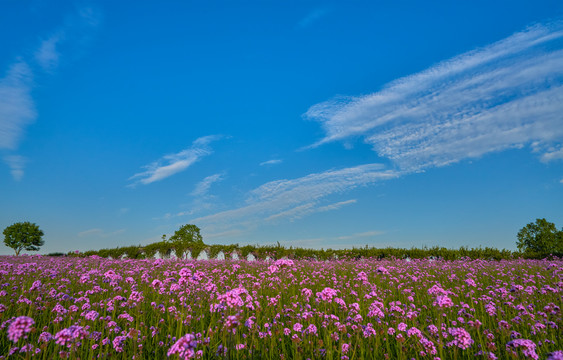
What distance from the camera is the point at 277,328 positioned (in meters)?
5.29

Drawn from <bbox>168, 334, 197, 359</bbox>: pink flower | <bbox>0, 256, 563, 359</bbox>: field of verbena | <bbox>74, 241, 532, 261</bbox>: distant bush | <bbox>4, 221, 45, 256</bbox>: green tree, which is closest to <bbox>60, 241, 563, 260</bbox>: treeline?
<bbox>74, 241, 532, 261</bbox>: distant bush

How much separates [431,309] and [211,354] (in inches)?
226

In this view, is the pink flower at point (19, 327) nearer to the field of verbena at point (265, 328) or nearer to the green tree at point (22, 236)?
the field of verbena at point (265, 328)

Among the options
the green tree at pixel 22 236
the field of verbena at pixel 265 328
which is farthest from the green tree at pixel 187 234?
the field of verbena at pixel 265 328

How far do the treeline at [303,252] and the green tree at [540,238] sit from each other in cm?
3854

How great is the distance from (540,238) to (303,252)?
177 ft

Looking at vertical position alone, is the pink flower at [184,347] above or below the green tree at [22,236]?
below

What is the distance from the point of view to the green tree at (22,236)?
2739 inches

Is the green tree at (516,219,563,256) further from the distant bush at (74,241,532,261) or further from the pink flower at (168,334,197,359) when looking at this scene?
the pink flower at (168,334,197,359)

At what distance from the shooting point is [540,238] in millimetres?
57125

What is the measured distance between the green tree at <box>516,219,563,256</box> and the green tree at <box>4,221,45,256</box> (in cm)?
10176

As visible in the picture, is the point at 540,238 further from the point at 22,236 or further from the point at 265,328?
the point at 22,236

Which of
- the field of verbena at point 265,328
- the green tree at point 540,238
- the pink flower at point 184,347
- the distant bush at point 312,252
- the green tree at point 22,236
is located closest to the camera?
the pink flower at point 184,347

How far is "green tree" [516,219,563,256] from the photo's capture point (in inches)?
2183
